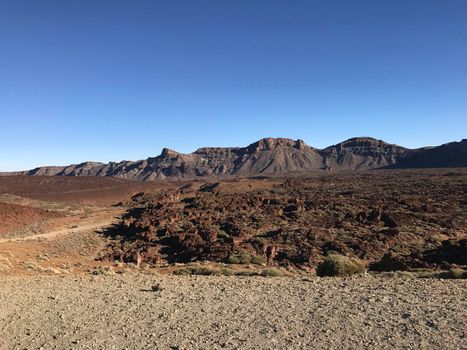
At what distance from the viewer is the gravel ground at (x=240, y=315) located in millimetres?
8586

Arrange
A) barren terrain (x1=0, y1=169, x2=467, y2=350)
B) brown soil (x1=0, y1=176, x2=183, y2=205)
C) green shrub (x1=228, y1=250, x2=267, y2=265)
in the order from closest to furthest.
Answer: barren terrain (x1=0, y1=169, x2=467, y2=350)
green shrub (x1=228, y1=250, x2=267, y2=265)
brown soil (x1=0, y1=176, x2=183, y2=205)

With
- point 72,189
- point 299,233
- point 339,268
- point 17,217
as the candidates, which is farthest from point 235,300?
point 72,189

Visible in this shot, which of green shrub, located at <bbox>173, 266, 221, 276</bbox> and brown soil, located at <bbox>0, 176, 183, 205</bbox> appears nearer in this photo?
green shrub, located at <bbox>173, 266, 221, 276</bbox>

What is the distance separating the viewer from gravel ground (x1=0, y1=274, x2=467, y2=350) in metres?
8.59

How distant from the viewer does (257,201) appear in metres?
55.9

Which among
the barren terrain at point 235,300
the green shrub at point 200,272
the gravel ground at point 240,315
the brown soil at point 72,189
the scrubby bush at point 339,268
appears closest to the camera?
the gravel ground at point 240,315

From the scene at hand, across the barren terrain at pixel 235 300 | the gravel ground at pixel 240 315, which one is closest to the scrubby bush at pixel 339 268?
the barren terrain at pixel 235 300

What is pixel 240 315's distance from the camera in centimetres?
1027

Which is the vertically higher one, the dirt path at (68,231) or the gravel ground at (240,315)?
the gravel ground at (240,315)

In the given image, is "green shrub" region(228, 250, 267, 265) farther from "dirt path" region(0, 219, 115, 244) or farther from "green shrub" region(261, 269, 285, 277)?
"dirt path" region(0, 219, 115, 244)

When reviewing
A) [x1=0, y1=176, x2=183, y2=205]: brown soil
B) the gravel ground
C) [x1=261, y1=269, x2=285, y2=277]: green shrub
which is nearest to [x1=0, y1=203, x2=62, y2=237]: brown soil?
[x1=0, y1=176, x2=183, y2=205]: brown soil

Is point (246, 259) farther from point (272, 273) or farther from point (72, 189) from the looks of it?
point (72, 189)

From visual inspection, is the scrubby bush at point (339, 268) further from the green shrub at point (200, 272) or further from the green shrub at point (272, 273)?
the green shrub at point (200, 272)

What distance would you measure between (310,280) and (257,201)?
41770 millimetres
